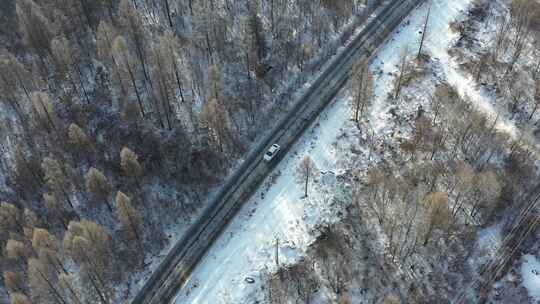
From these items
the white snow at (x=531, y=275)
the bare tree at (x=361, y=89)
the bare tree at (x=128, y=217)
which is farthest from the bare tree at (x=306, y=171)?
the white snow at (x=531, y=275)

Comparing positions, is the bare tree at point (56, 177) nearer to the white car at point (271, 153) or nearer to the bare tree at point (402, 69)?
the white car at point (271, 153)

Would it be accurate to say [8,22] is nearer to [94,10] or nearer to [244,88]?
[94,10]

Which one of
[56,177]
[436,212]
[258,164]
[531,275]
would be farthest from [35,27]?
[531,275]

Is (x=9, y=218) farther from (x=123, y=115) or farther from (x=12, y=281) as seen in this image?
(x=123, y=115)

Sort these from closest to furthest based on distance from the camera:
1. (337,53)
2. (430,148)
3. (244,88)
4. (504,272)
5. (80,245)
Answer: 1. (80,245)
2. (504,272)
3. (430,148)
4. (244,88)
5. (337,53)

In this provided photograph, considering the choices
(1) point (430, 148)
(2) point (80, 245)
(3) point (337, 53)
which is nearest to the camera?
(2) point (80, 245)

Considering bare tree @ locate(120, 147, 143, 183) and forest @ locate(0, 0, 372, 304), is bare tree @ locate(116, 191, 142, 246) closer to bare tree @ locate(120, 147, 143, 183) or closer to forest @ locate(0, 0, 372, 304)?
forest @ locate(0, 0, 372, 304)

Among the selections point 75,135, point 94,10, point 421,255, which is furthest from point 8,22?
point 421,255
